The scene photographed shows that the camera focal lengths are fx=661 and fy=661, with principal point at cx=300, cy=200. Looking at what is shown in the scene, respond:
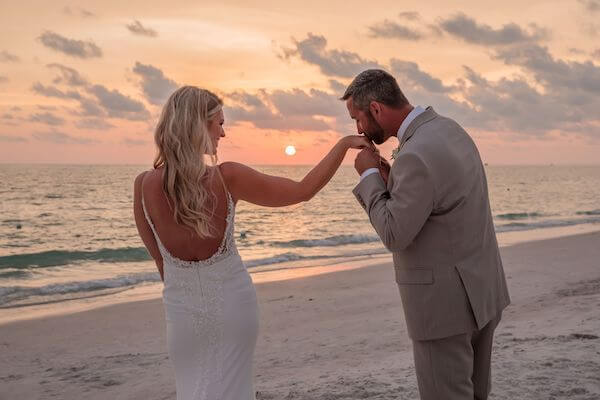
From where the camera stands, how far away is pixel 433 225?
2824mm

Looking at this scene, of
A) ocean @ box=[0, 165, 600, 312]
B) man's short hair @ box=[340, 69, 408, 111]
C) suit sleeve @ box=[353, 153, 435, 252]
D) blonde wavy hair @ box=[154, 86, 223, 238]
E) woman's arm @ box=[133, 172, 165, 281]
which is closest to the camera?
suit sleeve @ box=[353, 153, 435, 252]

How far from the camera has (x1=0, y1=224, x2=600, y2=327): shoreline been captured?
12.8m

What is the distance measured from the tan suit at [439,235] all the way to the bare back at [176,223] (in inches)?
28.1

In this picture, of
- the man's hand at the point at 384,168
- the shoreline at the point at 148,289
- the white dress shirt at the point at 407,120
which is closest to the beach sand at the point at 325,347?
the shoreline at the point at 148,289

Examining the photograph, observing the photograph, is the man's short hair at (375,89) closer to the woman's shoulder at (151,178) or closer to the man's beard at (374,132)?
the man's beard at (374,132)

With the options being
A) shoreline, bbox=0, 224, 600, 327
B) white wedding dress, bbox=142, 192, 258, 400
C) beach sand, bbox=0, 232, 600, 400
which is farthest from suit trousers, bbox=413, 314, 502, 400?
shoreline, bbox=0, 224, 600, 327

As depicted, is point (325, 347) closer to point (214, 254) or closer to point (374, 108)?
point (214, 254)

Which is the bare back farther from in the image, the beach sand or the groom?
the beach sand

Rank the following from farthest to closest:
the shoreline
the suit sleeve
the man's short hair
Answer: the shoreline
the man's short hair
the suit sleeve

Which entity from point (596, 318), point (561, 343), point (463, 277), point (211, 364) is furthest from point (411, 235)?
point (596, 318)

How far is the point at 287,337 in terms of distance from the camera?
9.45m

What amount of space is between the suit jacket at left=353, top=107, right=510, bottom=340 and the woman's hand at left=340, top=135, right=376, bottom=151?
0.18m

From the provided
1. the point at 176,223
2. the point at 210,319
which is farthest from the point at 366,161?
the point at 210,319

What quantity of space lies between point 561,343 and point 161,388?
4.31 metres
